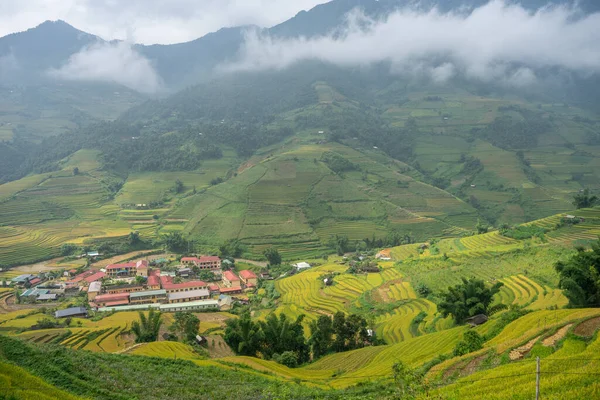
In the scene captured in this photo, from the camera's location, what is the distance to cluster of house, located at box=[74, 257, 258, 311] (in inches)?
1382

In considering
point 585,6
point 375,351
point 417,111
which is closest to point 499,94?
point 417,111

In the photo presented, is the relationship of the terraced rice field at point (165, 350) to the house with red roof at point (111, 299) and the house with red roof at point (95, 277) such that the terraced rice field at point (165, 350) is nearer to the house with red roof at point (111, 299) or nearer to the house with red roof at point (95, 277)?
the house with red roof at point (111, 299)

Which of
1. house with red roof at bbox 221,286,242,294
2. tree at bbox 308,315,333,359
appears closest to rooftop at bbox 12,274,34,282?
house with red roof at bbox 221,286,242,294

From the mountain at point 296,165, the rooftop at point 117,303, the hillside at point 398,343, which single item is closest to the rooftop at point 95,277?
the hillside at point 398,343

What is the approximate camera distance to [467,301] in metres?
21.0

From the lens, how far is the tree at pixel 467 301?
2094 cm

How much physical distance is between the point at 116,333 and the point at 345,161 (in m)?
58.7

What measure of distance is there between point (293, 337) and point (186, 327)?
21.4ft

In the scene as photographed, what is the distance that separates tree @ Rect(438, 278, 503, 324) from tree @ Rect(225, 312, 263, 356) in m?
→ 10.3

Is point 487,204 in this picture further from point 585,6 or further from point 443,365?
point 585,6

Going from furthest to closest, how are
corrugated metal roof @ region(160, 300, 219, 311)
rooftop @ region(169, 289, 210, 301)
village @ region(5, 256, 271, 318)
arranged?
rooftop @ region(169, 289, 210, 301) → village @ region(5, 256, 271, 318) → corrugated metal roof @ region(160, 300, 219, 311)

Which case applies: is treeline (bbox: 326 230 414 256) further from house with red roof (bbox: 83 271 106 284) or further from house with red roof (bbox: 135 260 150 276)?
house with red roof (bbox: 83 271 106 284)

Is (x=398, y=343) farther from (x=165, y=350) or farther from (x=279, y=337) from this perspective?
(x=165, y=350)

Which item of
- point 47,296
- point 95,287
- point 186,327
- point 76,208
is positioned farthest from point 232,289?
point 76,208
